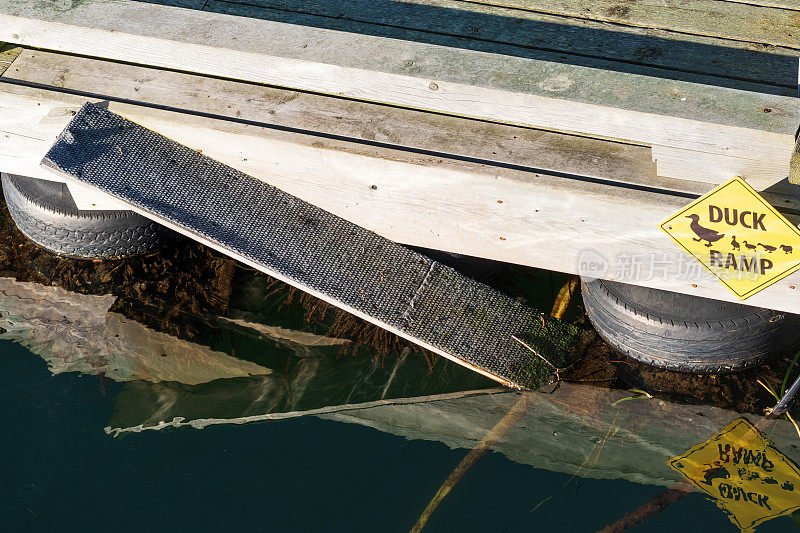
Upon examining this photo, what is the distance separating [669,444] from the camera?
340cm

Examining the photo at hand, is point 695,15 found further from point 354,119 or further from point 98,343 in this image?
point 98,343

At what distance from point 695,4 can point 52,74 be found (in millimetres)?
2898

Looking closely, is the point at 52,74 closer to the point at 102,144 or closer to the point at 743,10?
the point at 102,144

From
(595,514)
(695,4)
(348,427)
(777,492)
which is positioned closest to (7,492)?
(348,427)

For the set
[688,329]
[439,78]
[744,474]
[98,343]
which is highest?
[439,78]

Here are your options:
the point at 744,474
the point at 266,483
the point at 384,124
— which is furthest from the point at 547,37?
the point at 266,483

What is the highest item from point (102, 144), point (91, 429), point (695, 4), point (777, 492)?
point (102, 144)

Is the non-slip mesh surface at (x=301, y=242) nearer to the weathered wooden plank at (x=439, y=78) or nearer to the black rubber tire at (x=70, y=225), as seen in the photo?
the weathered wooden plank at (x=439, y=78)

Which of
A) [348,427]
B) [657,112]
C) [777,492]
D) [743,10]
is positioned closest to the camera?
[657,112]

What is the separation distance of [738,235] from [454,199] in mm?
1048

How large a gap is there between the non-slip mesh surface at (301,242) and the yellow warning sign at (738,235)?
883 mm

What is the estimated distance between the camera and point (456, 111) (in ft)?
10.6

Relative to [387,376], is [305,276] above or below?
above

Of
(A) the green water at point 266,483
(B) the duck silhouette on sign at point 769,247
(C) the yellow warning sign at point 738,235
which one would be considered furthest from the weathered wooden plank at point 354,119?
(A) the green water at point 266,483
